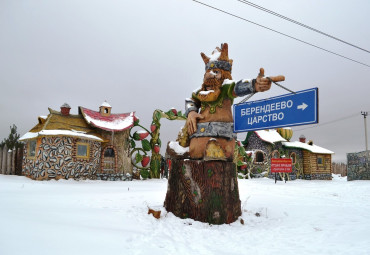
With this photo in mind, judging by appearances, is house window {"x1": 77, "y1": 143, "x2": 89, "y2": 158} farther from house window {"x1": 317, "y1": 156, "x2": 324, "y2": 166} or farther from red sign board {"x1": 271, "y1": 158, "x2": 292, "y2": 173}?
house window {"x1": 317, "y1": 156, "x2": 324, "y2": 166}

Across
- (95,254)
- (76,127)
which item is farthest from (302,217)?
(76,127)

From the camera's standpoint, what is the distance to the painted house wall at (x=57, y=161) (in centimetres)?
1354

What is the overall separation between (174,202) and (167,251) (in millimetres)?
1854

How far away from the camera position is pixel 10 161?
15.5m

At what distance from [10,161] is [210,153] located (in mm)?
14923

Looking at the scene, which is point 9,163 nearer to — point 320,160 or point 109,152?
point 109,152

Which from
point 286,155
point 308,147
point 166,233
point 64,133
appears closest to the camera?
point 166,233

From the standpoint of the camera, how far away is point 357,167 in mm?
17594

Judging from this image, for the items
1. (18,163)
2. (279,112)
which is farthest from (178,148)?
(18,163)

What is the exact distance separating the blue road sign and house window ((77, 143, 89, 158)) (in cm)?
1146

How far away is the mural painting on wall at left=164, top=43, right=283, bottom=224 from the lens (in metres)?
5.02

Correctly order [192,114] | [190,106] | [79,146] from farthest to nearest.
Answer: [79,146] < [190,106] < [192,114]

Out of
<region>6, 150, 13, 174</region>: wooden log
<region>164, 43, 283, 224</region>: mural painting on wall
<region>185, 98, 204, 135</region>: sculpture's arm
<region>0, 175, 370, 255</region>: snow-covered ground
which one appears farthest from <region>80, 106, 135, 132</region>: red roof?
<region>164, 43, 283, 224</region>: mural painting on wall

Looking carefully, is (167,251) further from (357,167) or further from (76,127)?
(357,167)
